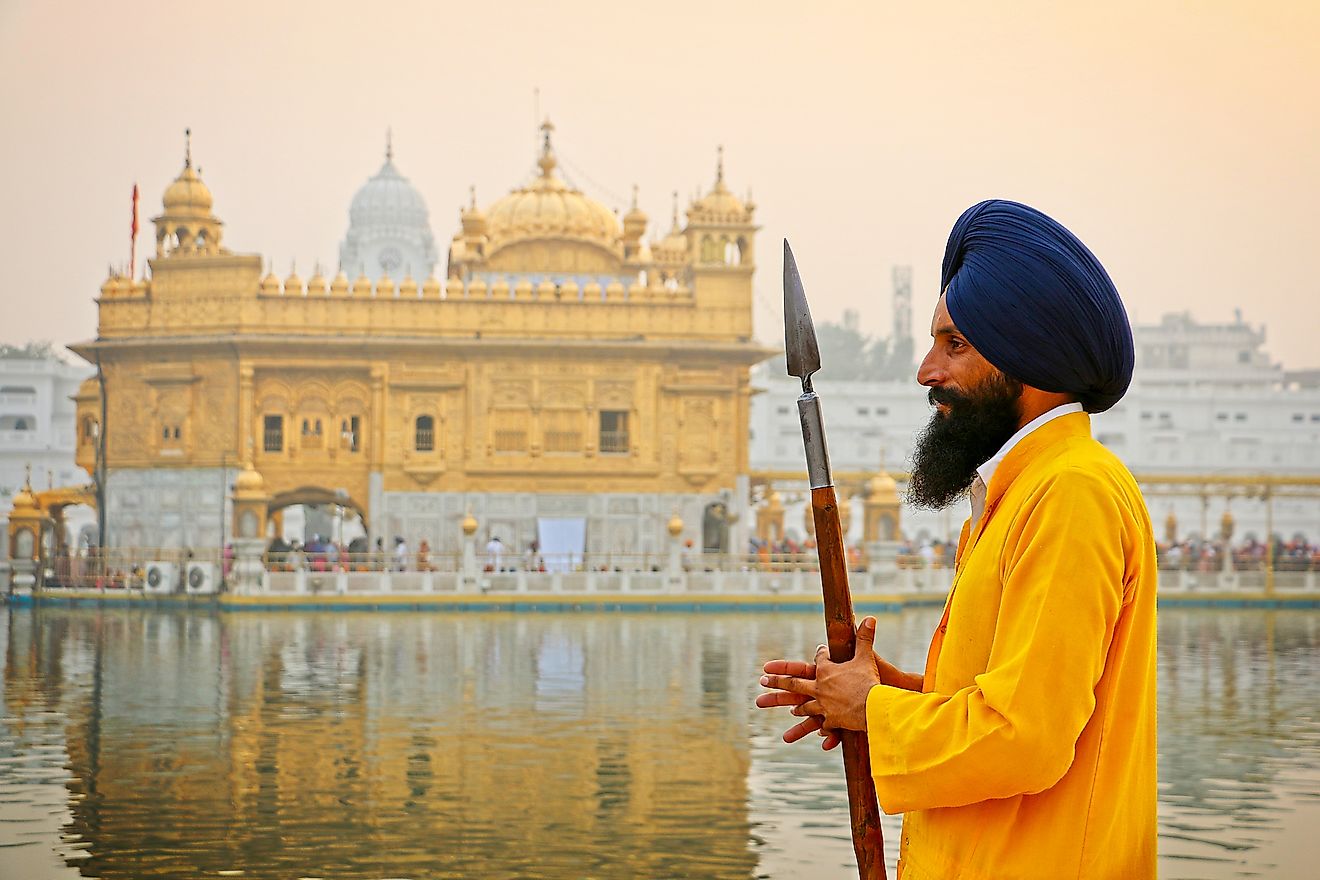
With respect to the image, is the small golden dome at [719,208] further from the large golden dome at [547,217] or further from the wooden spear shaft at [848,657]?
the wooden spear shaft at [848,657]

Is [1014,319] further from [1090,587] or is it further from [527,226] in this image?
[527,226]

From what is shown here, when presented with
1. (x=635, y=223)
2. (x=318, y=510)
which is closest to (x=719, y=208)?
(x=635, y=223)

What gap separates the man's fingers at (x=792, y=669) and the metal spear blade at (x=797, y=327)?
44 centimetres

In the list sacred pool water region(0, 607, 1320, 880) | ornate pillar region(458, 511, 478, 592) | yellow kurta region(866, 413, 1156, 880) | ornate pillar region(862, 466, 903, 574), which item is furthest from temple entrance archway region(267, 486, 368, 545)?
yellow kurta region(866, 413, 1156, 880)

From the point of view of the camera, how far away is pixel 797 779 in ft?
30.4

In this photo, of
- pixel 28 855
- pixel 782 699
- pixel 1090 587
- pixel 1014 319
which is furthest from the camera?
pixel 28 855

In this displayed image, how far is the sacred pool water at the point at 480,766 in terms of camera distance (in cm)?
713

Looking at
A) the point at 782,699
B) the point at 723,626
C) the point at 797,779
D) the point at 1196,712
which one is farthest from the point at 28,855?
the point at 723,626

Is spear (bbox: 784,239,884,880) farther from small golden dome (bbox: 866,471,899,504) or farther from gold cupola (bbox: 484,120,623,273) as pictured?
gold cupola (bbox: 484,120,623,273)

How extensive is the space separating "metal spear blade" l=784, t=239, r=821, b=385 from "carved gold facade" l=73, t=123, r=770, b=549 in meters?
27.8

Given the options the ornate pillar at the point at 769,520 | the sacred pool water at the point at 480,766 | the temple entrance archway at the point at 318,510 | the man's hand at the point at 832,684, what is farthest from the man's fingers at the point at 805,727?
the ornate pillar at the point at 769,520

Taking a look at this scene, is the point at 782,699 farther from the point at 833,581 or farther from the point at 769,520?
the point at 769,520

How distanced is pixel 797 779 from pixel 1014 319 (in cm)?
701

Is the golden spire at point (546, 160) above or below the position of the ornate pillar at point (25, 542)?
above
